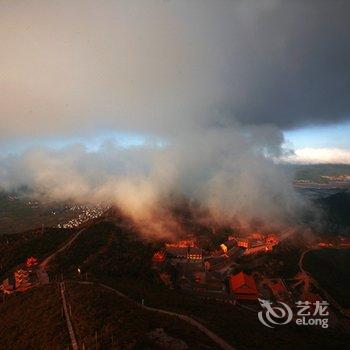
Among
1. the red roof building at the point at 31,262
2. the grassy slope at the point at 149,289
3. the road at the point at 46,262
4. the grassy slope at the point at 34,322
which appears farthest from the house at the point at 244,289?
the red roof building at the point at 31,262

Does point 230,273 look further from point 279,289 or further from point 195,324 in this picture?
point 195,324

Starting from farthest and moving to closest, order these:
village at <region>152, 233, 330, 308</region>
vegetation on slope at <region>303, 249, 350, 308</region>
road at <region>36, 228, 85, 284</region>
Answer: vegetation on slope at <region>303, 249, 350, 308</region>
village at <region>152, 233, 330, 308</region>
road at <region>36, 228, 85, 284</region>

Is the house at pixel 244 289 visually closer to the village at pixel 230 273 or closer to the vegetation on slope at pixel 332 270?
the village at pixel 230 273

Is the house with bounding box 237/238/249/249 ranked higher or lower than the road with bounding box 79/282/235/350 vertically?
higher

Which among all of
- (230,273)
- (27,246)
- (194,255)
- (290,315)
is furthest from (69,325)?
(194,255)

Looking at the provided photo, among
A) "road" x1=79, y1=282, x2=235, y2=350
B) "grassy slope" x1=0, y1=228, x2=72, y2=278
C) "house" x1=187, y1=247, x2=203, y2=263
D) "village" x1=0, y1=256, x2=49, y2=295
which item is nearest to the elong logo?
"road" x1=79, y1=282, x2=235, y2=350

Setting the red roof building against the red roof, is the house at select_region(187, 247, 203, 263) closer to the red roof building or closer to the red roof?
the red roof

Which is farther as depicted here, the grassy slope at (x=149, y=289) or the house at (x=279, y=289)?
the house at (x=279, y=289)
